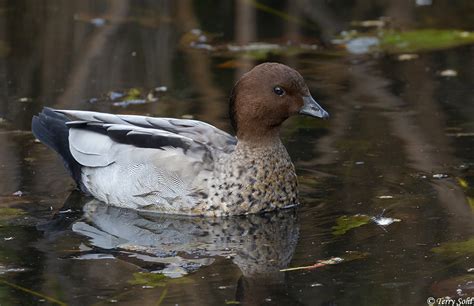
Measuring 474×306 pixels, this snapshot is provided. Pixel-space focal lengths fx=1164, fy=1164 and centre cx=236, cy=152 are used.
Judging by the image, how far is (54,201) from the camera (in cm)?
891

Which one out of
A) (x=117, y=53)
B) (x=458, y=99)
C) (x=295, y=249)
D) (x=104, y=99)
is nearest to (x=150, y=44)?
(x=117, y=53)

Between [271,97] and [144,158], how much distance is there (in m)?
1.07

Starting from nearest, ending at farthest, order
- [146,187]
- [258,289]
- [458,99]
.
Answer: [258,289] < [146,187] < [458,99]

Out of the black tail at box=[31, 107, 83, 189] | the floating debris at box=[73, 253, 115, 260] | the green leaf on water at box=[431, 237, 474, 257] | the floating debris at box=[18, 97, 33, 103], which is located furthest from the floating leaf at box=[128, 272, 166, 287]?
the floating debris at box=[18, 97, 33, 103]

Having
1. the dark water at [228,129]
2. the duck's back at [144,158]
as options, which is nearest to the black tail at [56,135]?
the duck's back at [144,158]

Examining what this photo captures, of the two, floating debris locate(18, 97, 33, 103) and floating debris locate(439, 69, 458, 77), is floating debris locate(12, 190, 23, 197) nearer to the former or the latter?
floating debris locate(18, 97, 33, 103)

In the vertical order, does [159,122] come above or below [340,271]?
above

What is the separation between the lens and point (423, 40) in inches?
524

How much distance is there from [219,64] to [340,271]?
6034 mm

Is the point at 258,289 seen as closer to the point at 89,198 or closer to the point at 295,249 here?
the point at 295,249

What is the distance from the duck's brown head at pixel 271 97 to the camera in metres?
8.68

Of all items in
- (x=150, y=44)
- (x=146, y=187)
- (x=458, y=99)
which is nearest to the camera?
(x=146, y=187)

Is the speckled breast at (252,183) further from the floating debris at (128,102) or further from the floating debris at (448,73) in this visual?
the floating debris at (448,73)

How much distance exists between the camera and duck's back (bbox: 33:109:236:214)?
8.67 metres
